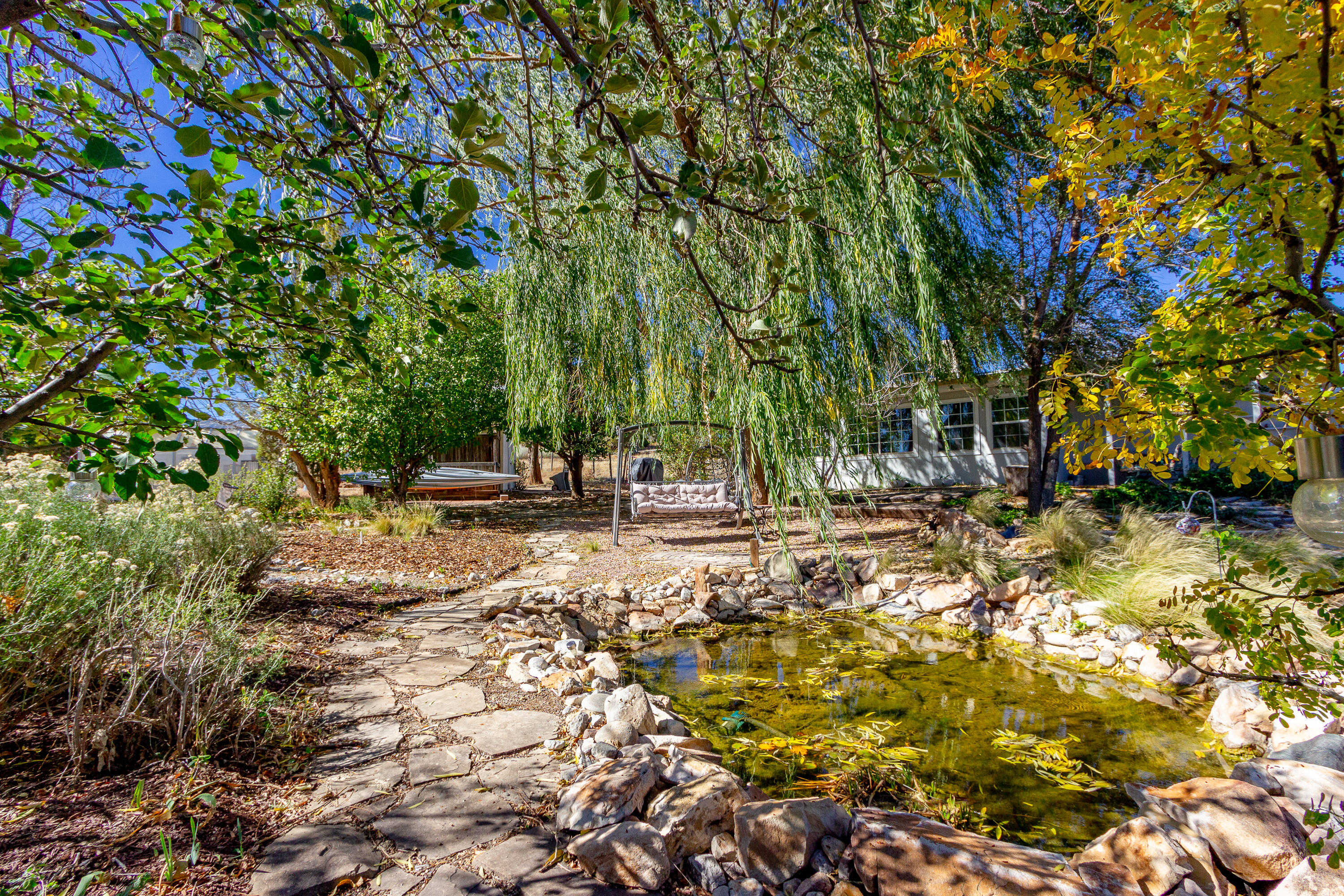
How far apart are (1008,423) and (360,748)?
1234 cm

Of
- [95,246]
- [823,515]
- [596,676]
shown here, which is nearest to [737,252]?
[823,515]

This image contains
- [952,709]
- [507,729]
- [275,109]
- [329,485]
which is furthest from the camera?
[329,485]

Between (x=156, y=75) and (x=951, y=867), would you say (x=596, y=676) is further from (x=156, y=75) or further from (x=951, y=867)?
(x=156, y=75)

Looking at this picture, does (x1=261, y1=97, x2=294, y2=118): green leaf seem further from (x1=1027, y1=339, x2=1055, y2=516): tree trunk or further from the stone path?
(x1=1027, y1=339, x2=1055, y2=516): tree trunk

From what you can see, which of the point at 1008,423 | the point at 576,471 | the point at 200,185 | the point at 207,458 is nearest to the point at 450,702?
the point at 207,458

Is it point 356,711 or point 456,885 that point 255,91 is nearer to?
point 456,885

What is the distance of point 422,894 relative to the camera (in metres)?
1.45

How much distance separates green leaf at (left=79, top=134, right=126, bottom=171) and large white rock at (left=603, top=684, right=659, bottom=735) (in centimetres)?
217

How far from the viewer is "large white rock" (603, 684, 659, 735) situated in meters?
2.42

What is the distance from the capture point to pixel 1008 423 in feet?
38.8

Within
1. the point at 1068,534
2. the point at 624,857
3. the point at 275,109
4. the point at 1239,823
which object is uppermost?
the point at 275,109

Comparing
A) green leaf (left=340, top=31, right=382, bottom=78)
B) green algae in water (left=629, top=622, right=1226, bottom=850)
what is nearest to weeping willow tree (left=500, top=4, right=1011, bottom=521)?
green leaf (left=340, top=31, right=382, bottom=78)

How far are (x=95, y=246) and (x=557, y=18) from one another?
1369 millimetres

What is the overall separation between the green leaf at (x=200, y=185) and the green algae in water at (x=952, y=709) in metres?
2.41
